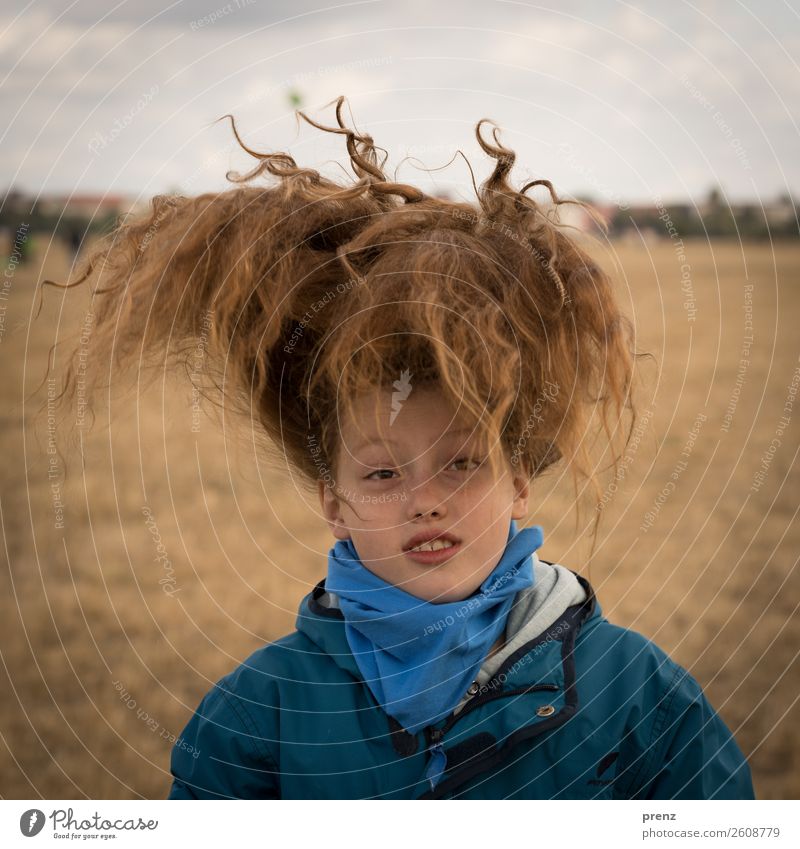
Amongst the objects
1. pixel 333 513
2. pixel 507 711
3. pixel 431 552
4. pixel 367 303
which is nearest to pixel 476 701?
pixel 507 711

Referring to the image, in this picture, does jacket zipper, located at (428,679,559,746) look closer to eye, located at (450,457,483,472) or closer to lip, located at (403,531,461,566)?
lip, located at (403,531,461,566)

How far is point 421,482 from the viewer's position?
1.16m

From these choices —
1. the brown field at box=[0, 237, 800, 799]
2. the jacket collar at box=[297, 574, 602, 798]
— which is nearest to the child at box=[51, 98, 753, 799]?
the jacket collar at box=[297, 574, 602, 798]

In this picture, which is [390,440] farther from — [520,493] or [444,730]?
[444,730]

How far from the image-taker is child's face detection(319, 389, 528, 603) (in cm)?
116

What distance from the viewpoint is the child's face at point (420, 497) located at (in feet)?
3.80

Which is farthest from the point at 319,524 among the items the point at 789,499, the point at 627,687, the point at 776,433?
the point at 627,687

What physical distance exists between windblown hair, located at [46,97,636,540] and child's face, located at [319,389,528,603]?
4cm

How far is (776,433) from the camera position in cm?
551
